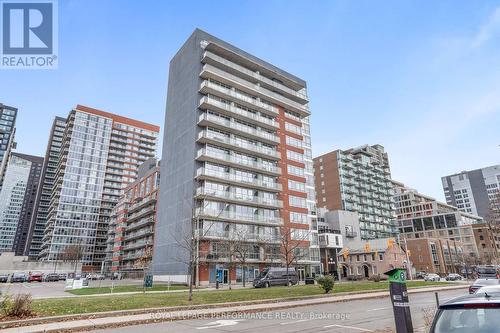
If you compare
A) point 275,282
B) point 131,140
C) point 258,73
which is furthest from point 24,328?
point 131,140

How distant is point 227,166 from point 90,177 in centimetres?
9404

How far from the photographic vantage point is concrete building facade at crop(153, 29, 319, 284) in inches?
2047

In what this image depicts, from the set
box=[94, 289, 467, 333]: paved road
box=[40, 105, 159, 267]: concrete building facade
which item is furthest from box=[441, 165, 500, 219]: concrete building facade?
box=[94, 289, 467, 333]: paved road

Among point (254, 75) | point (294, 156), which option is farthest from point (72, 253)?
point (254, 75)

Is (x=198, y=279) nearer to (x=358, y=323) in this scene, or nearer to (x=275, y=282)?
(x=275, y=282)

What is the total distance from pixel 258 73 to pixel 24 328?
63016 mm

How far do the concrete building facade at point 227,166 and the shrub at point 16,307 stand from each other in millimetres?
33207

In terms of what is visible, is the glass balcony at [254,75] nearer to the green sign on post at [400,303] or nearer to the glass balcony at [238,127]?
the glass balcony at [238,127]

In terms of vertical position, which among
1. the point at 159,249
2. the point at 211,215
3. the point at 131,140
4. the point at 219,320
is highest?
the point at 131,140

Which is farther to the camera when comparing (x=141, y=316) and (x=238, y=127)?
(x=238, y=127)

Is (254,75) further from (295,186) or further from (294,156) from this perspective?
(295,186)

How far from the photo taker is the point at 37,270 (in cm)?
9825

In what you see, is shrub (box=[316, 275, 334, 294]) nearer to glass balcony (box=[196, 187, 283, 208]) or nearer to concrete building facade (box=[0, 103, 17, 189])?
glass balcony (box=[196, 187, 283, 208])

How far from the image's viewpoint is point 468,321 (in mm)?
4664
